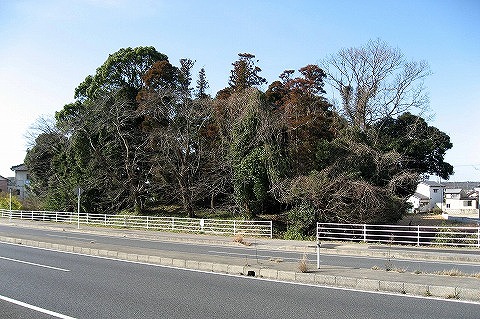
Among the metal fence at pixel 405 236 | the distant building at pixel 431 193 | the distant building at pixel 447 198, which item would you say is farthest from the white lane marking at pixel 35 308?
the distant building at pixel 431 193

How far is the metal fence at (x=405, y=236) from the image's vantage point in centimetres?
2181

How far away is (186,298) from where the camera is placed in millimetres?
8945

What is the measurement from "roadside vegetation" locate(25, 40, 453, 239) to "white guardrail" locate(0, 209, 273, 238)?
149cm

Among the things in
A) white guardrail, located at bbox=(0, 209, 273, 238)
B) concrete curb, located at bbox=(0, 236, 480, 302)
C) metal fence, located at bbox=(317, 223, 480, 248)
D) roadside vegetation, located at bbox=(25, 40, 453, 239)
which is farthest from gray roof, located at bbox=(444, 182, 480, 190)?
concrete curb, located at bbox=(0, 236, 480, 302)

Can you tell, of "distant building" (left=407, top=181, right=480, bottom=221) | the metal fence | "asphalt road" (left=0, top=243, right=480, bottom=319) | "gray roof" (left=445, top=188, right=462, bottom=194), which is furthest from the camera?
"gray roof" (left=445, top=188, right=462, bottom=194)

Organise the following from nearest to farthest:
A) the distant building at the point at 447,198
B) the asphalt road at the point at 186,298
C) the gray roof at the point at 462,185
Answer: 1. the asphalt road at the point at 186,298
2. the distant building at the point at 447,198
3. the gray roof at the point at 462,185

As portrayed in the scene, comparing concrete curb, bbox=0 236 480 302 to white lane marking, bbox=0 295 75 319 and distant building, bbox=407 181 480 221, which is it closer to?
white lane marking, bbox=0 295 75 319

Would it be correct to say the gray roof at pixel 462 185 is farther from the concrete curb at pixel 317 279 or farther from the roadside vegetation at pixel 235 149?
the concrete curb at pixel 317 279

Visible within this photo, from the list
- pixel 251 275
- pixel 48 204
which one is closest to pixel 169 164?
pixel 48 204

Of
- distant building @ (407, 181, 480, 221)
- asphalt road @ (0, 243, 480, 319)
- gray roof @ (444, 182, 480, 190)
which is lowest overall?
distant building @ (407, 181, 480, 221)

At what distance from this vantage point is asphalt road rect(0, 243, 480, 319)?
7.72 meters

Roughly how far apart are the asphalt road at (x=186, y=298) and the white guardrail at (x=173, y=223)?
50.2 ft

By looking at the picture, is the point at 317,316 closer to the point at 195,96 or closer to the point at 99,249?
the point at 99,249

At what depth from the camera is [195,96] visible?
1518 inches
